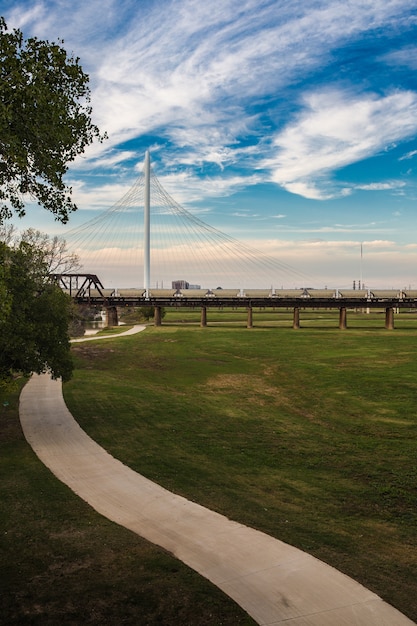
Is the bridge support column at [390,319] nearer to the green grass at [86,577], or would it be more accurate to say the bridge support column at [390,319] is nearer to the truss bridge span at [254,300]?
the truss bridge span at [254,300]

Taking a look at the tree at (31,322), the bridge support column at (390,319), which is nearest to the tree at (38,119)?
the tree at (31,322)

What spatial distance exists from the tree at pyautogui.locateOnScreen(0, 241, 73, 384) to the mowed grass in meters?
4.52

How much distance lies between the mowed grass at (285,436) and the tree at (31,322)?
4522 mm

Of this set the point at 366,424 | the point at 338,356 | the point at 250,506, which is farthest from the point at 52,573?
the point at 338,356

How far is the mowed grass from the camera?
46.6 feet

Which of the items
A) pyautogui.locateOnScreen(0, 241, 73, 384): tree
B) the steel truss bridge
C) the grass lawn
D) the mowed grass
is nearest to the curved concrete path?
the grass lawn

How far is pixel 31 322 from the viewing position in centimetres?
2222

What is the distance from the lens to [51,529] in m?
13.7

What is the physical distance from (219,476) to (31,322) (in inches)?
422

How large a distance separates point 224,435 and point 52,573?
13.8 m

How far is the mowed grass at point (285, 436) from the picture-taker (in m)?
14.2

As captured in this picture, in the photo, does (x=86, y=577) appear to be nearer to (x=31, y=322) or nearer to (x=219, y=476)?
(x=219, y=476)

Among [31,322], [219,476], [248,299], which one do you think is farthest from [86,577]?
[248,299]

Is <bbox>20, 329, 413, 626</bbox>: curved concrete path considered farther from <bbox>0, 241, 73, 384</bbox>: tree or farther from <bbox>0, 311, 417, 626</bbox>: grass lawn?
<bbox>0, 241, 73, 384</bbox>: tree
